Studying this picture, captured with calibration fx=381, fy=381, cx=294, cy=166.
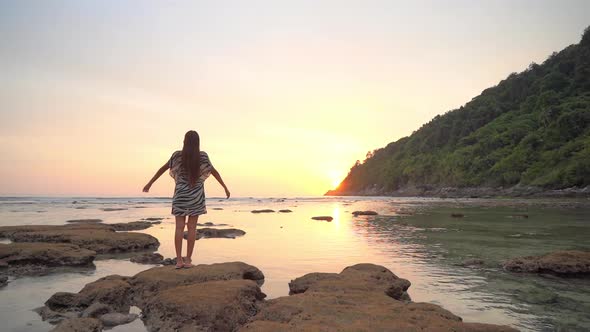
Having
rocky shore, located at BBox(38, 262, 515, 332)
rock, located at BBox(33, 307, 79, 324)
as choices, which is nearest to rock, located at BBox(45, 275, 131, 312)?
rocky shore, located at BBox(38, 262, 515, 332)

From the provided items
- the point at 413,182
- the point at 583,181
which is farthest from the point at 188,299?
the point at 413,182

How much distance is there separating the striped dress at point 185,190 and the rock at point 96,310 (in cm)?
235

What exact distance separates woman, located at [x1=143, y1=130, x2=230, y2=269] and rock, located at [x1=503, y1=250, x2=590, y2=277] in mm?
7470

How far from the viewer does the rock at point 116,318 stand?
561cm

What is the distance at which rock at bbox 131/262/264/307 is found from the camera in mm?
6766

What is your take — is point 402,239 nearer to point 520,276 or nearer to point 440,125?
point 520,276

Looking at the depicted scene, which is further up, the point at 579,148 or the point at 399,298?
the point at 579,148

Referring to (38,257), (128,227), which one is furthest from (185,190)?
(128,227)

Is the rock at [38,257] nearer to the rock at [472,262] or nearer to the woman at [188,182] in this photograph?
the woman at [188,182]

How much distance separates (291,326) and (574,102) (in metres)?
84.6

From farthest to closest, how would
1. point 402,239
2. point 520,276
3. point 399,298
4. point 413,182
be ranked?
1. point 413,182
2. point 402,239
3. point 520,276
4. point 399,298

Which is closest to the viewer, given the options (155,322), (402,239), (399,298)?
(155,322)

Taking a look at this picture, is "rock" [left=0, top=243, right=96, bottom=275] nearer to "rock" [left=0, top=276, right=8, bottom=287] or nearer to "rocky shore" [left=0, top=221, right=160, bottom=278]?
"rocky shore" [left=0, top=221, right=160, bottom=278]

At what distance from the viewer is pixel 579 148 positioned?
58.6 meters
